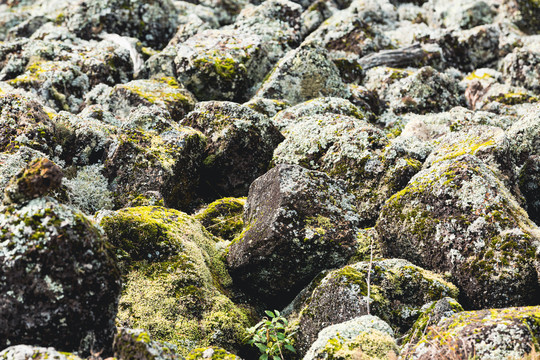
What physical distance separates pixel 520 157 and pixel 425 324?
6.45 meters

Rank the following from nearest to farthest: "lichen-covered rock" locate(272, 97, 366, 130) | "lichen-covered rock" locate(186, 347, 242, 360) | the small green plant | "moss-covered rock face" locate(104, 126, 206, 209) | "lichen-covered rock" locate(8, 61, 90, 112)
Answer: "lichen-covered rock" locate(186, 347, 242, 360), the small green plant, "moss-covered rock face" locate(104, 126, 206, 209), "lichen-covered rock" locate(272, 97, 366, 130), "lichen-covered rock" locate(8, 61, 90, 112)

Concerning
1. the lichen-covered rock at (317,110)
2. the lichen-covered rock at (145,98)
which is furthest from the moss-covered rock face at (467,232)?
the lichen-covered rock at (145,98)

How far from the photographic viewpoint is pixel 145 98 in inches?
557

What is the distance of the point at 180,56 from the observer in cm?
1630

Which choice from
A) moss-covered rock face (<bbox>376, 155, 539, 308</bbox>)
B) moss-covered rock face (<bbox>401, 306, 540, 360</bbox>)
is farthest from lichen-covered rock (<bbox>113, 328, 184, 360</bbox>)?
moss-covered rock face (<bbox>376, 155, 539, 308</bbox>)

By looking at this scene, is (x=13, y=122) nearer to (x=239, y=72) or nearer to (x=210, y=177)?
(x=210, y=177)

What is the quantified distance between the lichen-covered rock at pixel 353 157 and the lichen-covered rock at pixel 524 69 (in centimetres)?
1059

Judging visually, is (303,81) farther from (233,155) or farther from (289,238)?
(289,238)

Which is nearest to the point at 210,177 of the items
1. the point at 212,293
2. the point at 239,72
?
the point at 212,293

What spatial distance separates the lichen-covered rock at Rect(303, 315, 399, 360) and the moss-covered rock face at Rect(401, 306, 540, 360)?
26 cm

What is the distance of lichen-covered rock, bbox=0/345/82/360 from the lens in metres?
4.20

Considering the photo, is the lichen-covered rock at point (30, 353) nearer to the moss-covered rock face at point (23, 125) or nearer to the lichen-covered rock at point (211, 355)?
the lichen-covered rock at point (211, 355)

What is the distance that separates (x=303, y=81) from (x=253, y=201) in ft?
27.1

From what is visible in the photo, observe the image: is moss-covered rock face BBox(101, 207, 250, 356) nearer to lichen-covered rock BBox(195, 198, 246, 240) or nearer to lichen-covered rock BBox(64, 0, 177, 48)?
lichen-covered rock BBox(195, 198, 246, 240)
